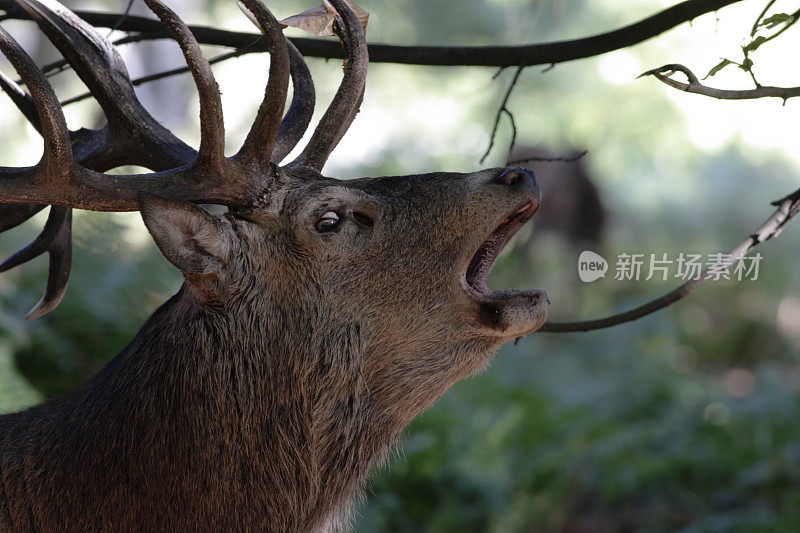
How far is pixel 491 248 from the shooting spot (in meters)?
2.75

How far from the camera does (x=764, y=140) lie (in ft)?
46.0

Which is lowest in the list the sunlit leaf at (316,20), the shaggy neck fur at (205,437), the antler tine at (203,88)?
the shaggy neck fur at (205,437)

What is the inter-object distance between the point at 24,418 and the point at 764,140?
45.0 feet

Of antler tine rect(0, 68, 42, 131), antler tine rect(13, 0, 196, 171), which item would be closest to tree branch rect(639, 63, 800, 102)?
antler tine rect(13, 0, 196, 171)

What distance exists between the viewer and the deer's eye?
2.60 meters

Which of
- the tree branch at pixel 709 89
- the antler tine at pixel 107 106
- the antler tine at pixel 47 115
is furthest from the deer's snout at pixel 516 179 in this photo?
the antler tine at pixel 47 115

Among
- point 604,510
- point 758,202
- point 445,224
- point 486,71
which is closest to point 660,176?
point 758,202

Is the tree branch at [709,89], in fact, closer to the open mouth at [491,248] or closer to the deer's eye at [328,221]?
the open mouth at [491,248]

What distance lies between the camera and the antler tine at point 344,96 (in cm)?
271

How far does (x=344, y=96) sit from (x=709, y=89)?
116 centimetres

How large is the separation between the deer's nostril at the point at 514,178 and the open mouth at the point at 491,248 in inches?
3.9

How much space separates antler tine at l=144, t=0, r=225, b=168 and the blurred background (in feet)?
5.13

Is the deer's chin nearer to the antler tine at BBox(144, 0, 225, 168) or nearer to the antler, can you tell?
the antler

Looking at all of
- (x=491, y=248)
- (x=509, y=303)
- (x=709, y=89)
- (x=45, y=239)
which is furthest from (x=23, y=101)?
(x=709, y=89)
